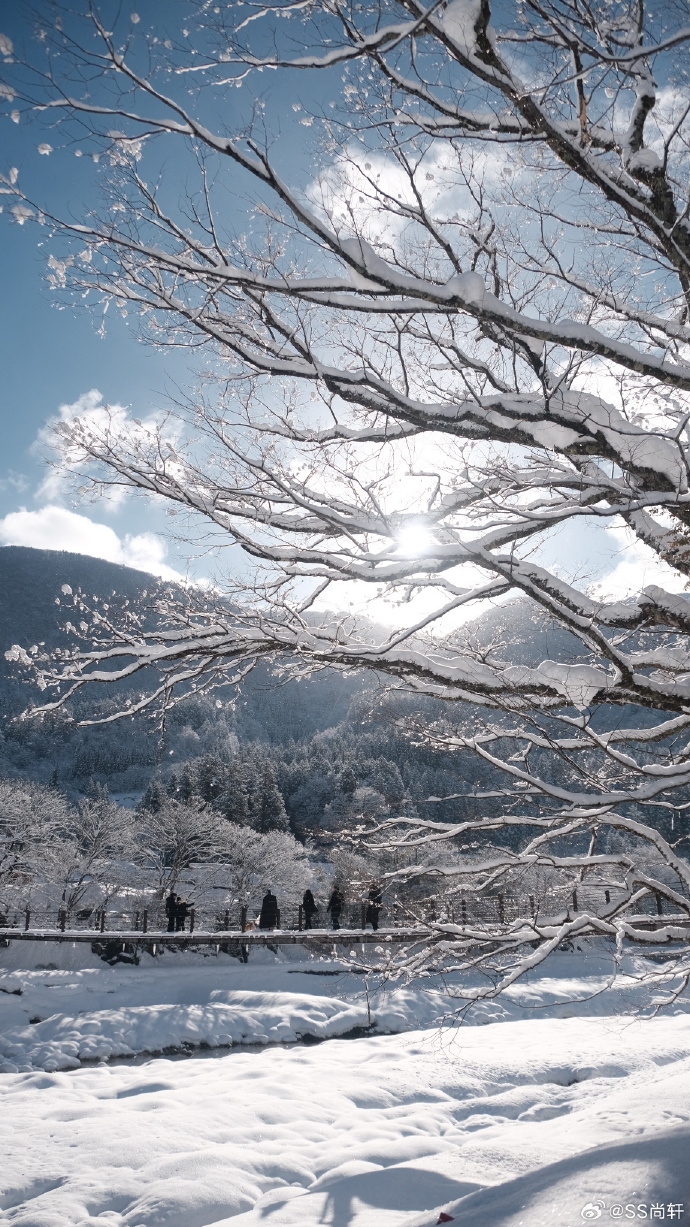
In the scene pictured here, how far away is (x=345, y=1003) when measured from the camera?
47.3 feet

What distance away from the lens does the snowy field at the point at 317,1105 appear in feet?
11.3

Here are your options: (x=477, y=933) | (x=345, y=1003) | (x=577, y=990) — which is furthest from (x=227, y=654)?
(x=577, y=990)

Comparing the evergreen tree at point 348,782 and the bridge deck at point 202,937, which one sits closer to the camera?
the bridge deck at point 202,937

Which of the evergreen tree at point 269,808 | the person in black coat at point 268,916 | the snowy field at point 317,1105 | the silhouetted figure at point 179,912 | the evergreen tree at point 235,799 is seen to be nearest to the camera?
the snowy field at point 317,1105

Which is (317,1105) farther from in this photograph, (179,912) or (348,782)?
(348,782)

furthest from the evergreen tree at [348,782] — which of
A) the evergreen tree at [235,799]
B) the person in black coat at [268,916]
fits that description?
the person in black coat at [268,916]

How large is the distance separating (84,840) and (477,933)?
146 feet

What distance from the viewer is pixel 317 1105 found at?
24.0 feet

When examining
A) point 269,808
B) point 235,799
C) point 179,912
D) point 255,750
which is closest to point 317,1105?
point 179,912

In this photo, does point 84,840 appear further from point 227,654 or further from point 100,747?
point 100,747

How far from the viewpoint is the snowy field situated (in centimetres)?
345

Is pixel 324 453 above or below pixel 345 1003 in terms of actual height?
above

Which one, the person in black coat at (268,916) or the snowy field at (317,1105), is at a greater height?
the snowy field at (317,1105)

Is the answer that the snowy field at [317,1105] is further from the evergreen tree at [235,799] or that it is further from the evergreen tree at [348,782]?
the evergreen tree at [348,782]
